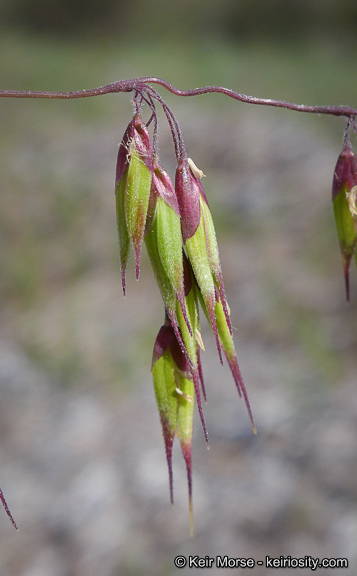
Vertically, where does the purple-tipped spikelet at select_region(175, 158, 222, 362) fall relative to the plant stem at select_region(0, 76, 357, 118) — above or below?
below

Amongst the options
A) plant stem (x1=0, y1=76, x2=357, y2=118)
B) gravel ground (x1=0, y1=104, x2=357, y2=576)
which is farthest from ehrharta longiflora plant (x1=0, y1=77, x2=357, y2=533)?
gravel ground (x1=0, y1=104, x2=357, y2=576)

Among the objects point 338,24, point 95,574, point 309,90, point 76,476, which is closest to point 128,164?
point 95,574

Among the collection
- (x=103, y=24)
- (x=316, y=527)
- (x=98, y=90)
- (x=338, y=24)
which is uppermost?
(x=103, y=24)

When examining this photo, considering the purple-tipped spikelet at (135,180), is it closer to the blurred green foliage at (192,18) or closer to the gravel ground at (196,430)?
the gravel ground at (196,430)

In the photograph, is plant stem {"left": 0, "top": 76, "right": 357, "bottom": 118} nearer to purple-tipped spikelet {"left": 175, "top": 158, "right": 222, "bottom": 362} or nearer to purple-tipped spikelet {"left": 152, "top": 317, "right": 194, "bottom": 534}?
purple-tipped spikelet {"left": 175, "top": 158, "right": 222, "bottom": 362}

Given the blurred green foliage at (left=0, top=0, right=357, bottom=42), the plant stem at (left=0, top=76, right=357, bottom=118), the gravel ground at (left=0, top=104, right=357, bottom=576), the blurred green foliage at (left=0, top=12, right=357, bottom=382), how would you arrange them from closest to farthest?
the plant stem at (left=0, top=76, right=357, bottom=118), the gravel ground at (left=0, top=104, right=357, bottom=576), the blurred green foliage at (left=0, top=12, right=357, bottom=382), the blurred green foliage at (left=0, top=0, right=357, bottom=42)

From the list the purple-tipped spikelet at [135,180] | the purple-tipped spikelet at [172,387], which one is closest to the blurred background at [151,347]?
the purple-tipped spikelet at [172,387]

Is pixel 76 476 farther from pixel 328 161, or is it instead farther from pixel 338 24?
pixel 338 24

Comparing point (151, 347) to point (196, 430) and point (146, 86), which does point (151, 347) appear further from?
point (146, 86)
